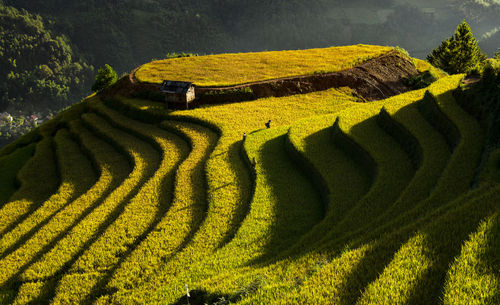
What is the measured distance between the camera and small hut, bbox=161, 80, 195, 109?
41469 millimetres

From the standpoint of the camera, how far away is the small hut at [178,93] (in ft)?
136

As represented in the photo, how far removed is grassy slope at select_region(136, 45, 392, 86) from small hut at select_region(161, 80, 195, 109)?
15.4ft

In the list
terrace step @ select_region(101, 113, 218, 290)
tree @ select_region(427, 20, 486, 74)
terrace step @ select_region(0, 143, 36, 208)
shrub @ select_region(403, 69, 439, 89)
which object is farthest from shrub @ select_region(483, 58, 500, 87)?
terrace step @ select_region(0, 143, 36, 208)

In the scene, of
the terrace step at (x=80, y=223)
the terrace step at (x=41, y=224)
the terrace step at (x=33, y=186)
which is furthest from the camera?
the terrace step at (x=33, y=186)

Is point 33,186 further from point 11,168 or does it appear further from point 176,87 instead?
point 176,87

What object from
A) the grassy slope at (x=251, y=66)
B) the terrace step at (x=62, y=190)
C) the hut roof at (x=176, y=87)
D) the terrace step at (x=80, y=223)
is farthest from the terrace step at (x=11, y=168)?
the hut roof at (x=176, y=87)

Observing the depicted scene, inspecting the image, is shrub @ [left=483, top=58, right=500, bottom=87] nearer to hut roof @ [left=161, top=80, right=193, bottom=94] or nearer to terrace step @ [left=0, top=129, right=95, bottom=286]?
hut roof @ [left=161, top=80, right=193, bottom=94]

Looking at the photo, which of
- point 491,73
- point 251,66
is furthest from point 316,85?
point 491,73

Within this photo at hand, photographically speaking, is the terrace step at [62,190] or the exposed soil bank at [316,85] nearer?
the terrace step at [62,190]

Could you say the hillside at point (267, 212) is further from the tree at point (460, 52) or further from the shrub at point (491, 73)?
the tree at point (460, 52)

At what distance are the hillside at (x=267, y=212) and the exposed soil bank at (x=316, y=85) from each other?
5.84m

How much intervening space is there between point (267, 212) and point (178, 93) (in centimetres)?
2603

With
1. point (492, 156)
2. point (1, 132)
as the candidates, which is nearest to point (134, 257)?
point (492, 156)

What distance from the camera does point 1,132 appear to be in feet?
520
